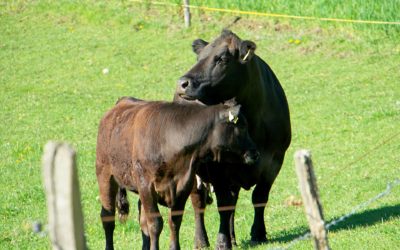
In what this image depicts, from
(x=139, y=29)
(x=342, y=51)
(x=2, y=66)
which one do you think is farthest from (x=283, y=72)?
(x=2, y=66)

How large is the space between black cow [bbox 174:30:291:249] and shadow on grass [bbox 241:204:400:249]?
227 mm

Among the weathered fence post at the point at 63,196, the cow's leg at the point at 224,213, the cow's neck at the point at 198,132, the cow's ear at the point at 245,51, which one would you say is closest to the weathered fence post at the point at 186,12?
the cow's ear at the point at 245,51

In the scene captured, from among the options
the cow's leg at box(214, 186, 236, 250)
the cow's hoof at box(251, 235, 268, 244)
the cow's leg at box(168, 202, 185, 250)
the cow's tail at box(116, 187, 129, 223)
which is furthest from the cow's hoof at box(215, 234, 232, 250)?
the cow's tail at box(116, 187, 129, 223)

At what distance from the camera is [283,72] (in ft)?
71.6

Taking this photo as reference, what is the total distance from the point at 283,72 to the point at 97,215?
9602 mm

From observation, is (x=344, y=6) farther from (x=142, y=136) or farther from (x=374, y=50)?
(x=142, y=136)

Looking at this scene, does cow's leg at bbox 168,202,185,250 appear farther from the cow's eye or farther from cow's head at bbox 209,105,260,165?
the cow's eye

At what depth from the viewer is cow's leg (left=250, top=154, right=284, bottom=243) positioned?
1080 cm

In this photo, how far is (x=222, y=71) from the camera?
10820mm

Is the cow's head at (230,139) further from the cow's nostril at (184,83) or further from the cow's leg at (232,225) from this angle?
the cow's leg at (232,225)

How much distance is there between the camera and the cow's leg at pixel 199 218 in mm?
10930

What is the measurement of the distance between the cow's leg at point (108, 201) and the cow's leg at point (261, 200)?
1.54 metres

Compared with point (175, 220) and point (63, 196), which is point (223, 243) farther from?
point (63, 196)

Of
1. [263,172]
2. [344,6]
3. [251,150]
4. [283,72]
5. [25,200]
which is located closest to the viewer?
[251,150]
